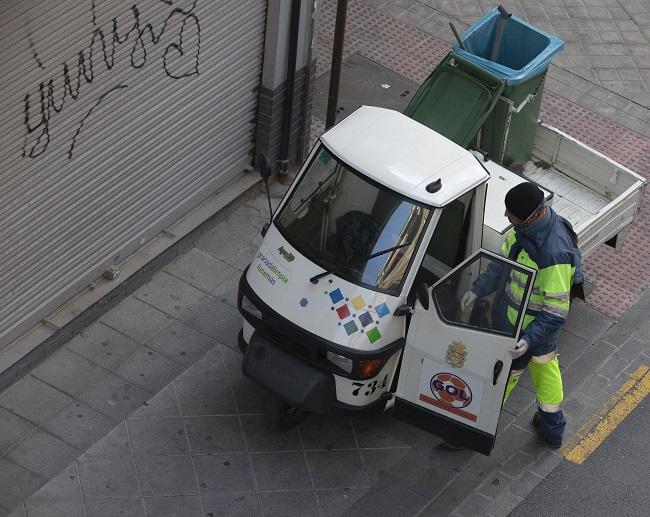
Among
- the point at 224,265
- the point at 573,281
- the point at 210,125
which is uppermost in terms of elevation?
the point at 573,281

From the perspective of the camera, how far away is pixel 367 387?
344 inches

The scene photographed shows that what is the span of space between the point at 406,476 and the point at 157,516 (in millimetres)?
1688

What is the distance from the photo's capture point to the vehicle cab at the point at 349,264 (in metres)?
8.57

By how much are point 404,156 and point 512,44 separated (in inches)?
99.9

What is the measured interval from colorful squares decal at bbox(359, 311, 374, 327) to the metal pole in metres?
3.18

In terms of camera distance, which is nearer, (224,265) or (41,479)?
(41,479)

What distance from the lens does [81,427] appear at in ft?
29.8

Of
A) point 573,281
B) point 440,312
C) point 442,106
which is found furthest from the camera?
point 442,106

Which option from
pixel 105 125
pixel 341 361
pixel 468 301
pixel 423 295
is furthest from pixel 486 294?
pixel 105 125

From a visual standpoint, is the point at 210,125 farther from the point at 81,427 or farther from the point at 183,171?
the point at 81,427

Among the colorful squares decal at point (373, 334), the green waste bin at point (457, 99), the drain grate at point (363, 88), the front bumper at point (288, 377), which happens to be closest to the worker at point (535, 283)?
the colorful squares decal at point (373, 334)

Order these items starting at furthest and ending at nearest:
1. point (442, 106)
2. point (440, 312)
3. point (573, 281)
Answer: point (442, 106), point (573, 281), point (440, 312)

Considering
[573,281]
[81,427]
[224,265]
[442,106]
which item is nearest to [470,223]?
[573,281]

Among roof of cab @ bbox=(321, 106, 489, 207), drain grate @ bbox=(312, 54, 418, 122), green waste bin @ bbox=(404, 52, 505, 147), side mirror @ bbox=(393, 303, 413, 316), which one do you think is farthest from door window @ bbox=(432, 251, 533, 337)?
drain grate @ bbox=(312, 54, 418, 122)
